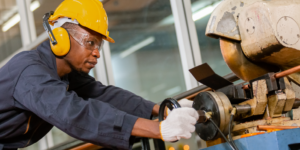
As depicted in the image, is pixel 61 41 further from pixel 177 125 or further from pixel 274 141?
pixel 274 141

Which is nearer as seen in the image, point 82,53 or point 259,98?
point 259,98

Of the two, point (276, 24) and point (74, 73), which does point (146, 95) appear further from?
point (276, 24)

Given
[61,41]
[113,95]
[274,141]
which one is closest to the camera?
[274,141]

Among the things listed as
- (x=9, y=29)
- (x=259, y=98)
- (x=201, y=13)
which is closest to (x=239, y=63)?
(x=259, y=98)

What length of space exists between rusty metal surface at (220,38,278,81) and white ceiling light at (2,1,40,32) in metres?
3.76

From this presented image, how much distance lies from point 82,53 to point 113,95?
325mm

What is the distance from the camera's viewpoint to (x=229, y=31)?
1235mm

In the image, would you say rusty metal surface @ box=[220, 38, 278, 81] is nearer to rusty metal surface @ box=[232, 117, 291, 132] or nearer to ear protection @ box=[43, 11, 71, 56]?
rusty metal surface @ box=[232, 117, 291, 132]

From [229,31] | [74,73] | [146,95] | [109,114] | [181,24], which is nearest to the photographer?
[109,114]

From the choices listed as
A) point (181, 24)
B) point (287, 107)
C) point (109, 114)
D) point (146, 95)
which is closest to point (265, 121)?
point (287, 107)

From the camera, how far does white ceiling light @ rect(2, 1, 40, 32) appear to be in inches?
174

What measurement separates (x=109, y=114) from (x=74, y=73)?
2.26 feet

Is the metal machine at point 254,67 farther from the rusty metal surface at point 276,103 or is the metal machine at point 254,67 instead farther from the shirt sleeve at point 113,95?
the shirt sleeve at point 113,95

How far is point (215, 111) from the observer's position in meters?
1.13
